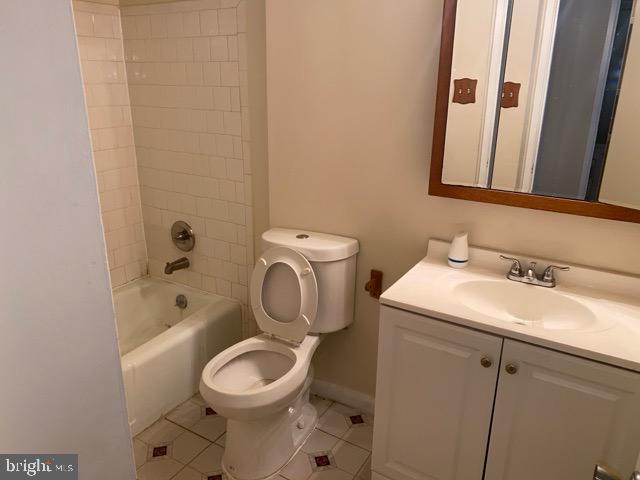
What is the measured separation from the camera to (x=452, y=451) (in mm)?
1585

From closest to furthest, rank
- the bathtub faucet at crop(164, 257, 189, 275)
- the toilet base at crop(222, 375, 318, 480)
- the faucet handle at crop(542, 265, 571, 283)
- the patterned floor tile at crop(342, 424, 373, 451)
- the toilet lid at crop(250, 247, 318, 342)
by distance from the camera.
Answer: the faucet handle at crop(542, 265, 571, 283) < the toilet base at crop(222, 375, 318, 480) < the toilet lid at crop(250, 247, 318, 342) < the patterned floor tile at crop(342, 424, 373, 451) < the bathtub faucet at crop(164, 257, 189, 275)

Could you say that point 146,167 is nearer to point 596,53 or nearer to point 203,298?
point 203,298

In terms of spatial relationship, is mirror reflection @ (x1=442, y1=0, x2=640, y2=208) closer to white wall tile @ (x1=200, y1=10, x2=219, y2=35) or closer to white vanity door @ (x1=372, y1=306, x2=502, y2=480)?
white vanity door @ (x1=372, y1=306, x2=502, y2=480)

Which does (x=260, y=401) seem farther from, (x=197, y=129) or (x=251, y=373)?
(x=197, y=129)

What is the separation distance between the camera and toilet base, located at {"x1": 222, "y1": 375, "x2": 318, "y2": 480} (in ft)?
6.23

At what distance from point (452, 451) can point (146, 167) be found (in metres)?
2.11

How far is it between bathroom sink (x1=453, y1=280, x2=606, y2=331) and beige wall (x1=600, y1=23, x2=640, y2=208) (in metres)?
0.37

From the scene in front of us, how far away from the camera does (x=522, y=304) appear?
1690mm

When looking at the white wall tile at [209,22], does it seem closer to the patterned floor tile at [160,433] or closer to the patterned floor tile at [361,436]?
the patterned floor tile at [160,433]

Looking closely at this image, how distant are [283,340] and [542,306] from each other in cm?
106

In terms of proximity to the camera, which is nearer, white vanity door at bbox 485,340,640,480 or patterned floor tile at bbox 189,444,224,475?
white vanity door at bbox 485,340,640,480

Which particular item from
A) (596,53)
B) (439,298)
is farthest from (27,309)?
(596,53)

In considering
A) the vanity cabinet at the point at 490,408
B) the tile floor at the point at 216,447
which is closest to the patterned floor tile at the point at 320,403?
the tile floor at the point at 216,447

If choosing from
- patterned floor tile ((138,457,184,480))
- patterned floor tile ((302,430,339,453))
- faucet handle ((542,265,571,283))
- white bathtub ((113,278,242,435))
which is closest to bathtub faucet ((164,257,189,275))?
white bathtub ((113,278,242,435))
